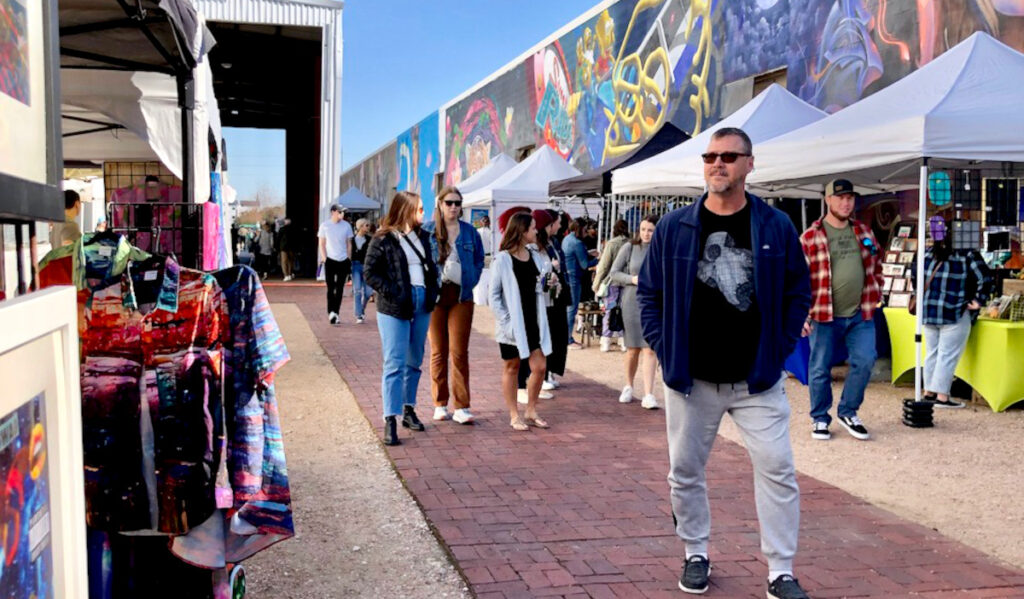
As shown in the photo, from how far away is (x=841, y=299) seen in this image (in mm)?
6855

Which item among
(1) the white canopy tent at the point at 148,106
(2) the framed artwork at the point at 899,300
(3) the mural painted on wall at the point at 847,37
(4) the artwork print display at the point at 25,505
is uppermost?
(3) the mural painted on wall at the point at 847,37

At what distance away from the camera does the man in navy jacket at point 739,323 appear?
3.69 meters

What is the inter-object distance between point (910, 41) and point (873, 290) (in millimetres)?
4974

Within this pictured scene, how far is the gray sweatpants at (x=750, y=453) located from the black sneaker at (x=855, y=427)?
3.42 metres

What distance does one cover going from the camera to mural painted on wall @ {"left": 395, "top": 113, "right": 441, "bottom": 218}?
125 ft

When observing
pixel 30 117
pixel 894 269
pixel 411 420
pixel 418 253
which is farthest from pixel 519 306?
pixel 30 117

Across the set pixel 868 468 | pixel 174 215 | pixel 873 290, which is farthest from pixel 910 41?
pixel 174 215

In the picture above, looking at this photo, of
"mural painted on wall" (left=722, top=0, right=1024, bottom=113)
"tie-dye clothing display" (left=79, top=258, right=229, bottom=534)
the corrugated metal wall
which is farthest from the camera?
the corrugated metal wall

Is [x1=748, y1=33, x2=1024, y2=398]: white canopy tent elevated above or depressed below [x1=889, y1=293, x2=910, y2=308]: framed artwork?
above

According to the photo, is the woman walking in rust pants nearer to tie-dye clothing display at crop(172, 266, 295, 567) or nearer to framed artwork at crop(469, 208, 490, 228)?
tie-dye clothing display at crop(172, 266, 295, 567)

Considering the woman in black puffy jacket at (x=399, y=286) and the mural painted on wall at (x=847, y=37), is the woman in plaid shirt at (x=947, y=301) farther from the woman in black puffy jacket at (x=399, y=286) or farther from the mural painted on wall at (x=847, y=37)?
the woman in black puffy jacket at (x=399, y=286)

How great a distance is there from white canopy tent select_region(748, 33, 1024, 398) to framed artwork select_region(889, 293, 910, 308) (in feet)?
4.06

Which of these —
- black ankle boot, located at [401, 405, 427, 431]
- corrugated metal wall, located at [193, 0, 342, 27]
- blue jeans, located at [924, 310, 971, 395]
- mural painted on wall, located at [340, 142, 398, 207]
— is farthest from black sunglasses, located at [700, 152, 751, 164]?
mural painted on wall, located at [340, 142, 398, 207]

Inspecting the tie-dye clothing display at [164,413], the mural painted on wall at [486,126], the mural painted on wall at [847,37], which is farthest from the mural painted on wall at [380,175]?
the tie-dye clothing display at [164,413]
